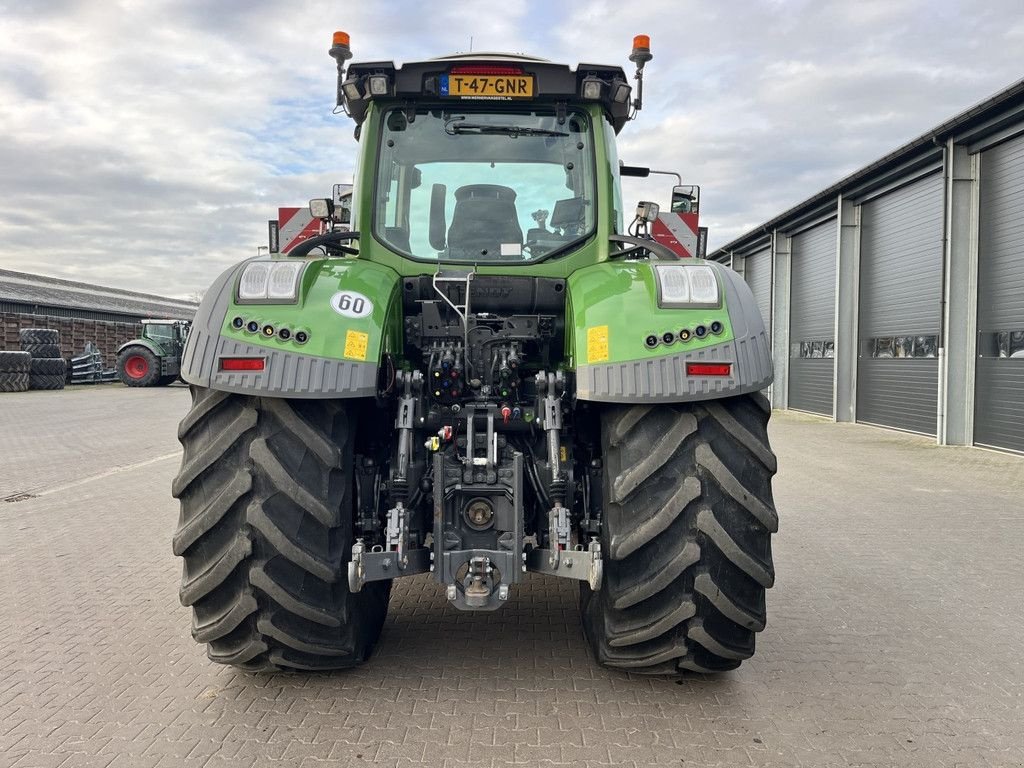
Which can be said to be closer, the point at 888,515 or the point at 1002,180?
the point at 888,515

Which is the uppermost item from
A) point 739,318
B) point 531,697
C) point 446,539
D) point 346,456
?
point 739,318

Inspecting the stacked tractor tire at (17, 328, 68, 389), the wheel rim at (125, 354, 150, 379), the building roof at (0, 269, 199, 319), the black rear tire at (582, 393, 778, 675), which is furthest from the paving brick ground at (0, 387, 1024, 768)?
the building roof at (0, 269, 199, 319)

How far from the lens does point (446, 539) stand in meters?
3.43

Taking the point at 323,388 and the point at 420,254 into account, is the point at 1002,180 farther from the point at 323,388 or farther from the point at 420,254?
the point at 323,388

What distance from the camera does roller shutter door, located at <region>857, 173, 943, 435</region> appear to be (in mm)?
14977

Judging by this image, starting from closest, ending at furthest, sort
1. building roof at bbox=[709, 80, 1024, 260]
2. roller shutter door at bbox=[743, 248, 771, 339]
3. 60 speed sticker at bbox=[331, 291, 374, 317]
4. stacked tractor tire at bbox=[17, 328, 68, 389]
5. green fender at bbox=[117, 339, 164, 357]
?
1. 60 speed sticker at bbox=[331, 291, 374, 317]
2. building roof at bbox=[709, 80, 1024, 260]
3. roller shutter door at bbox=[743, 248, 771, 339]
4. stacked tractor tire at bbox=[17, 328, 68, 389]
5. green fender at bbox=[117, 339, 164, 357]

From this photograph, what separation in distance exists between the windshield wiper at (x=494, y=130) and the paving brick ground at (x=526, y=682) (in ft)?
8.82

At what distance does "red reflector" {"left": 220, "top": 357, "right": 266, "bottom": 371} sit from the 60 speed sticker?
15.6 inches

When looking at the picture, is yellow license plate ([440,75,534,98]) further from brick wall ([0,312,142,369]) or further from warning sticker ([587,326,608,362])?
brick wall ([0,312,142,369])

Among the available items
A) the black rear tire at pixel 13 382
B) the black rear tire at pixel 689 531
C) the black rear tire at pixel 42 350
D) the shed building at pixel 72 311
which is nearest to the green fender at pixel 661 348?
the black rear tire at pixel 689 531

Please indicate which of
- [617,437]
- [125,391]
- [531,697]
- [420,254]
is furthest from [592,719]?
[125,391]

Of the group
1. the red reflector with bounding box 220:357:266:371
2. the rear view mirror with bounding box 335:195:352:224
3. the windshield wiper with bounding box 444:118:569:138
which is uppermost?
the windshield wiper with bounding box 444:118:569:138

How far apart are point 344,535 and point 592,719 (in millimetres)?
Result: 1271

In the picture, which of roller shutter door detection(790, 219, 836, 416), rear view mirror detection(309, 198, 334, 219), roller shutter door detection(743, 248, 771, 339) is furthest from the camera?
roller shutter door detection(743, 248, 771, 339)
